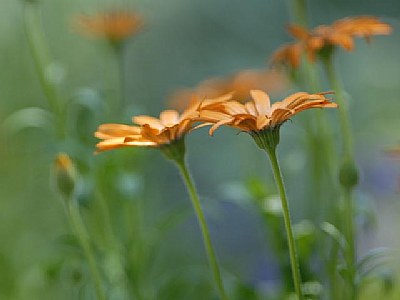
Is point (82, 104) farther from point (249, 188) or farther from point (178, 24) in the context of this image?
point (178, 24)

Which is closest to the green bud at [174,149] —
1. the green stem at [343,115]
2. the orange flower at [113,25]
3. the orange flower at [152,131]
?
the orange flower at [152,131]

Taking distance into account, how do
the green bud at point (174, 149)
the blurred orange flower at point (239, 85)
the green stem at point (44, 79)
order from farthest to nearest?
the blurred orange flower at point (239, 85)
the green stem at point (44, 79)
the green bud at point (174, 149)

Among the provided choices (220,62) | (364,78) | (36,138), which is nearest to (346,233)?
(36,138)

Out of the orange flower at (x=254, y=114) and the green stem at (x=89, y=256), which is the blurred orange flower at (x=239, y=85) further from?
the orange flower at (x=254, y=114)

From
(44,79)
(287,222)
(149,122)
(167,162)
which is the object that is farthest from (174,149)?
(167,162)

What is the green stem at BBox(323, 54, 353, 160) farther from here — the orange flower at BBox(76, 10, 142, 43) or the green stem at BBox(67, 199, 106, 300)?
the orange flower at BBox(76, 10, 142, 43)

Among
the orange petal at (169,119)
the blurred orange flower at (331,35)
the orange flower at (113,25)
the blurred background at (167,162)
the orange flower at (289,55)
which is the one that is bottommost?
the blurred background at (167,162)
